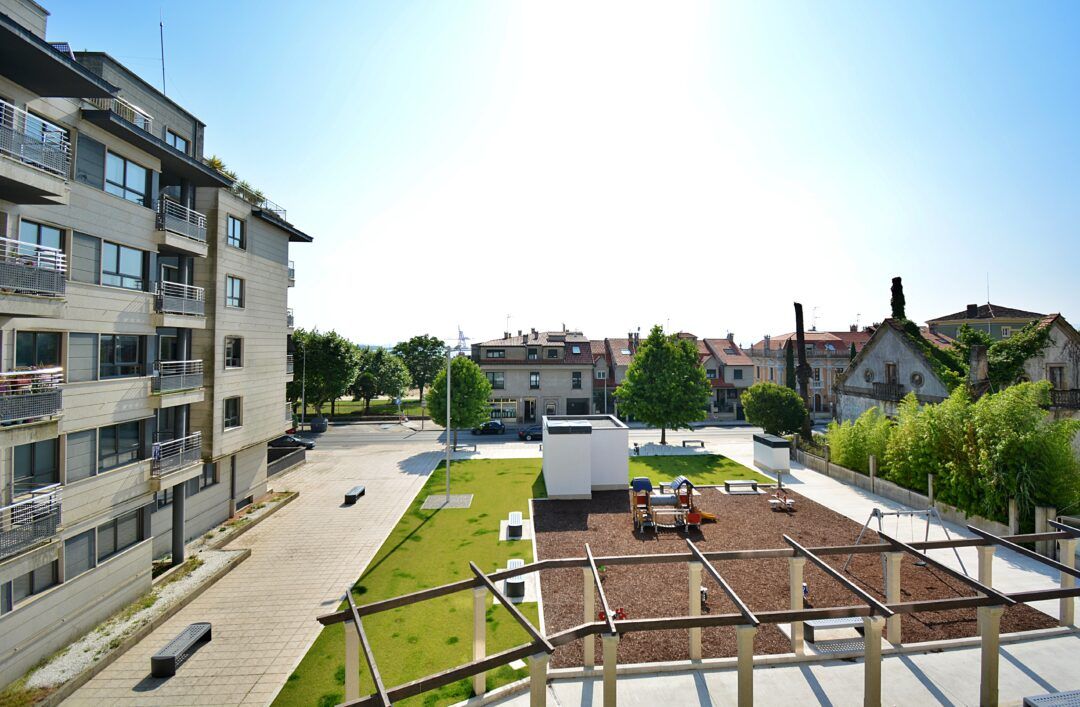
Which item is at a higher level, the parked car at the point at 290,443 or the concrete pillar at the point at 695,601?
the concrete pillar at the point at 695,601

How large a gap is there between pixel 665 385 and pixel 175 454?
29.6m

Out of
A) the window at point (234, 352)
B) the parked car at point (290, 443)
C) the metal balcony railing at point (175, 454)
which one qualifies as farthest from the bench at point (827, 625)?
the parked car at point (290, 443)

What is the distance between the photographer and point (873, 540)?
60.9 ft

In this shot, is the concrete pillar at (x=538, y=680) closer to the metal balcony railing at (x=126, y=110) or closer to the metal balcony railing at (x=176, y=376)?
the metal balcony railing at (x=176, y=376)

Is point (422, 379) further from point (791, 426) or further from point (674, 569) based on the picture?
point (674, 569)

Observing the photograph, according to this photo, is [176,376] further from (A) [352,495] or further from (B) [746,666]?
(B) [746,666]

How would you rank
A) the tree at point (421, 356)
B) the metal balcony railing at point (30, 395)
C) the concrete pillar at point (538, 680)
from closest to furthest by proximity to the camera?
the concrete pillar at point (538, 680) → the metal balcony railing at point (30, 395) → the tree at point (421, 356)

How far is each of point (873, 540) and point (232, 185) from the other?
90.3ft

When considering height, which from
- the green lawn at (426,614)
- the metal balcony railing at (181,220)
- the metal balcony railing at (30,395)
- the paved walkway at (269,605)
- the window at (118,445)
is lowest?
the paved walkway at (269,605)

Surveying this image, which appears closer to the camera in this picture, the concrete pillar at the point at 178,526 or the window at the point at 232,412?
the concrete pillar at the point at 178,526

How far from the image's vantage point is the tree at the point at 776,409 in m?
35.8

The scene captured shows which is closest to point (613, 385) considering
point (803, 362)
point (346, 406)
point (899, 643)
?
point (803, 362)

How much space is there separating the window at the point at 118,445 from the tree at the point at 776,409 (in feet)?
117

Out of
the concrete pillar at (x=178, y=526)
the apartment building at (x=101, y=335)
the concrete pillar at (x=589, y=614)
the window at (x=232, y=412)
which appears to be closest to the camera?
the concrete pillar at (x=589, y=614)
